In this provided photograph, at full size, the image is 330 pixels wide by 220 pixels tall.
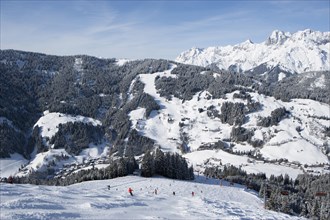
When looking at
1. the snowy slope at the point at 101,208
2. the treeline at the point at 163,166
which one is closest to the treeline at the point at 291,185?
the treeline at the point at 163,166

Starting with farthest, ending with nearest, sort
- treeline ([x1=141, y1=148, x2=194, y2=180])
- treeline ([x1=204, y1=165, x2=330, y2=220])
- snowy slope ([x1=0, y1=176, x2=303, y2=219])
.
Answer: treeline ([x1=204, y1=165, x2=330, y2=220]), treeline ([x1=141, y1=148, x2=194, y2=180]), snowy slope ([x1=0, y1=176, x2=303, y2=219])

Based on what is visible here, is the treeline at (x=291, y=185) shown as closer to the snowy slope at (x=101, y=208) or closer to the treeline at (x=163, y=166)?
the treeline at (x=163, y=166)

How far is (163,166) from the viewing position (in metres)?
140

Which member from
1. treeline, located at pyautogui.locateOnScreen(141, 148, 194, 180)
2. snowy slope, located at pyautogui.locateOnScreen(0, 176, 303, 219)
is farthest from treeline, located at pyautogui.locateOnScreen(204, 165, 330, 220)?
snowy slope, located at pyautogui.locateOnScreen(0, 176, 303, 219)

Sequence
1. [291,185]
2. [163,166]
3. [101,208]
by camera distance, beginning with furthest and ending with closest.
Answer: [291,185] → [163,166] → [101,208]

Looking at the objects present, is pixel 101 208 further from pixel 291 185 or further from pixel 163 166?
pixel 291 185

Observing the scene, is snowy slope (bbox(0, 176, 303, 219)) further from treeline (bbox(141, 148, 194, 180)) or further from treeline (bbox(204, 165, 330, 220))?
treeline (bbox(204, 165, 330, 220))

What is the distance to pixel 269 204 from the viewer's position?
3351 inches

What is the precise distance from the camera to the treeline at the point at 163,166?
133 meters

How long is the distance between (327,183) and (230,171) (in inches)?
1913

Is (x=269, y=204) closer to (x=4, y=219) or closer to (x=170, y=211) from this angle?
(x=170, y=211)

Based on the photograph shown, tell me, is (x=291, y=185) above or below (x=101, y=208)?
below

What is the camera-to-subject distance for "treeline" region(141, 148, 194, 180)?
133 metres

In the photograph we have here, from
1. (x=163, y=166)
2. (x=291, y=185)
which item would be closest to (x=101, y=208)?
(x=163, y=166)
